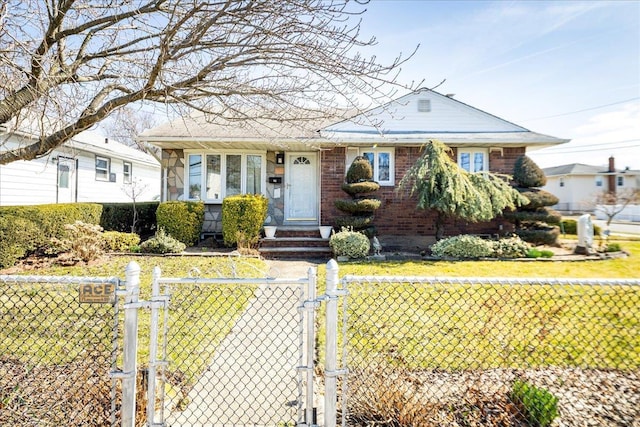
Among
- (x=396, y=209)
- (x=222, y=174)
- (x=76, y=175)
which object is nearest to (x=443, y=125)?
(x=396, y=209)

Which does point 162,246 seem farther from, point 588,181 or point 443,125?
point 588,181

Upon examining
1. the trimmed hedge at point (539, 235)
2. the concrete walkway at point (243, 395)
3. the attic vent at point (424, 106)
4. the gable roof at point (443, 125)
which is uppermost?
the attic vent at point (424, 106)

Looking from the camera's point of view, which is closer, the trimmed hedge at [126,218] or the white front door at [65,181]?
the trimmed hedge at [126,218]

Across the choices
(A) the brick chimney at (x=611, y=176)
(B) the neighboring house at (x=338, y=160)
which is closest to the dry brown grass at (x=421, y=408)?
(B) the neighboring house at (x=338, y=160)

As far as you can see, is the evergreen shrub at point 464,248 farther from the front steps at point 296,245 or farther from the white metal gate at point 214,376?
the white metal gate at point 214,376

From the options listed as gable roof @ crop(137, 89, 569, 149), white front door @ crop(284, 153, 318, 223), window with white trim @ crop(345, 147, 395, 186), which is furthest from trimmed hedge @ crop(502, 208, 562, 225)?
white front door @ crop(284, 153, 318, 223)

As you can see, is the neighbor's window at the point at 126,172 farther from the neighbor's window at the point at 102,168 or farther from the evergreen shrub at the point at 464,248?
the evergreen shrub at the point at 464,248

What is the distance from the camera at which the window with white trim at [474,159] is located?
11742mm

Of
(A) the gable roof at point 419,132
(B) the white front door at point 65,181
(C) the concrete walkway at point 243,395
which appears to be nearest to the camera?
(C) the concrete walkway at point 243,395

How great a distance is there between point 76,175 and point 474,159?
15.2m

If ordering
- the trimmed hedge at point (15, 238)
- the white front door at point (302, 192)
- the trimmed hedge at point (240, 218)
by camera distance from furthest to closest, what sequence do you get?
the white front door at point (302, 192), the trimmed hedge at point (240, 218), the trimmed hedge at point (15, 238)

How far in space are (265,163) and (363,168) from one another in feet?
12.3

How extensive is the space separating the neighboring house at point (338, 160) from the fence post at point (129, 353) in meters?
8.94

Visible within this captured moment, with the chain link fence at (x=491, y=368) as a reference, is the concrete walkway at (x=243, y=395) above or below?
below
